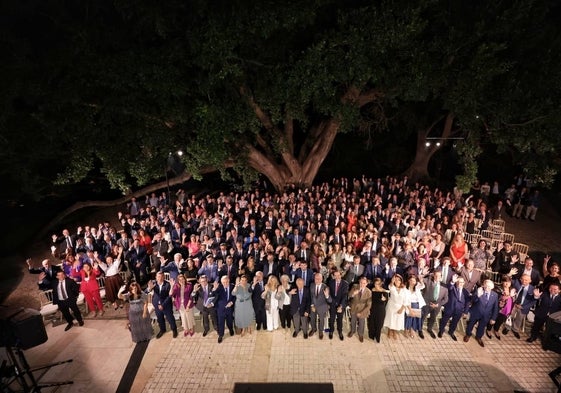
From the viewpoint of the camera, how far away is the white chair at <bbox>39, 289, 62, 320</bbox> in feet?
29.3

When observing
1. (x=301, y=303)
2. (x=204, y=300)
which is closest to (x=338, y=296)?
(x=301, y=303)

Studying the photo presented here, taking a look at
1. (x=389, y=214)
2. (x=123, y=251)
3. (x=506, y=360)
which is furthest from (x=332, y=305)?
(x=123, y=251)

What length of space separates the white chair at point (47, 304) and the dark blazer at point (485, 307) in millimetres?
10962

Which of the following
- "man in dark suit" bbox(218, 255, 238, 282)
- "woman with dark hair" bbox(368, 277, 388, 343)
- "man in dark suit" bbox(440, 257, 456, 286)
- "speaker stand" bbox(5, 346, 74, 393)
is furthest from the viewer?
"man in dark suit" bbox(218, 255, 238, 282)

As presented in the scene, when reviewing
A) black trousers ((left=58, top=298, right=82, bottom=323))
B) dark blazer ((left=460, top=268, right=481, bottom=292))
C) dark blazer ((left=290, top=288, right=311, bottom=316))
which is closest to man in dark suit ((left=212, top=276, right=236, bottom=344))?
dark blazer ((left=290, top=288, right=311, bottom=316))

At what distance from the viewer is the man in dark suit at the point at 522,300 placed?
25.8 feet

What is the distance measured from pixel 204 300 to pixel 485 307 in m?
6.72

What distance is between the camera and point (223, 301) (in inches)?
313

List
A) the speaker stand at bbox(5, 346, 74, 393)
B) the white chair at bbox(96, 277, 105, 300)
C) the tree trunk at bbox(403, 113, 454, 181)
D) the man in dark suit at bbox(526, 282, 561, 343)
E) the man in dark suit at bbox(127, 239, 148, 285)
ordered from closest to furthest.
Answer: the speaker stand at bbox(5, 346, 74, 393)
the man in dark suit at bbox(526, 282, 561, 343)
the white chair at bbox(96, 277, 105, 300)
the man in dark suit at bbox(127, 239, 148, 285)
the tree trunk at bbox(403, 113, 454, 181)

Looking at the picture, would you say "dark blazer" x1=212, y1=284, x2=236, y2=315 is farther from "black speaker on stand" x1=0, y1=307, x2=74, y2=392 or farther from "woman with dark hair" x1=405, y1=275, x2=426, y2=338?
"woman with dark hair" x1=405, y1=275, x2=426, y2=338

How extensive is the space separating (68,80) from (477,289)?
14.9 meters

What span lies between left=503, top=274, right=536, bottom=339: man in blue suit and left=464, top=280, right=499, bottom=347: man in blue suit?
66cm

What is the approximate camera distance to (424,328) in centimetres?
841

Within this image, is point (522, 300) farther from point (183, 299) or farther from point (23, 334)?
point (23, 334)
